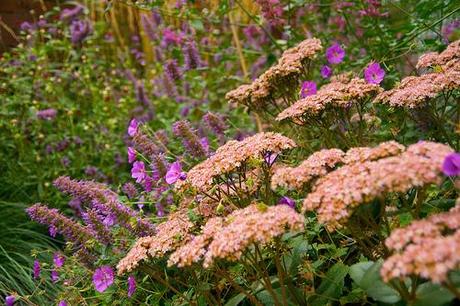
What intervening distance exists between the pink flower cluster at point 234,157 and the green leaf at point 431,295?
20.3 inches

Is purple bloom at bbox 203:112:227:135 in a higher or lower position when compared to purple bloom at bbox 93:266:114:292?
higher

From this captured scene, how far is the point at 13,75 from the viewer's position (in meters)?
3.84

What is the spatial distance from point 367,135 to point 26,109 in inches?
103

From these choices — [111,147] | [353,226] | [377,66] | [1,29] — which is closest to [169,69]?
[111,147]

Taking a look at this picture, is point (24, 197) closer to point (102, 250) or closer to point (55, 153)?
point (55, 153)

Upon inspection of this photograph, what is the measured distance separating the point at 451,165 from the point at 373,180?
0.56 ft

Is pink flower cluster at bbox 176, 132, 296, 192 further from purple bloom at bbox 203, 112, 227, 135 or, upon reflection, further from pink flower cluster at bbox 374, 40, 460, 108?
purple bloom at bbox 203, 112, 227, 135

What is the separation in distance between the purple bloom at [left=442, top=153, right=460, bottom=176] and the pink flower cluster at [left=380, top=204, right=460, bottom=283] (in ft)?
0.30

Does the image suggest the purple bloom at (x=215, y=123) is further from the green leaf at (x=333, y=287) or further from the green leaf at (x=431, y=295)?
the green leaf at (x=431, y=295)

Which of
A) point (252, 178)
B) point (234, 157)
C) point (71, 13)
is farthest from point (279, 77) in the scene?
point (71, 13)

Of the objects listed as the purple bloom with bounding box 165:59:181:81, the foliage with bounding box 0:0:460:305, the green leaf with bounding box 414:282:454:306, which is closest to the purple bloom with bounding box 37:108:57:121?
the foliage with bounding box 0:0:460:305

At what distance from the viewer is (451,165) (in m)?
1.10

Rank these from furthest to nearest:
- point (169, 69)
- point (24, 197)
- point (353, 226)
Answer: point (24, 197) → point (169, 69) → point (353, 226)

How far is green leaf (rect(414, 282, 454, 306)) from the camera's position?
1098 millimetres
